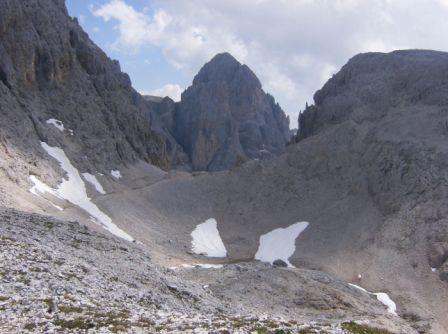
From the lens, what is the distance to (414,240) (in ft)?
255

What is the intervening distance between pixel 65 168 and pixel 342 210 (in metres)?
51.6

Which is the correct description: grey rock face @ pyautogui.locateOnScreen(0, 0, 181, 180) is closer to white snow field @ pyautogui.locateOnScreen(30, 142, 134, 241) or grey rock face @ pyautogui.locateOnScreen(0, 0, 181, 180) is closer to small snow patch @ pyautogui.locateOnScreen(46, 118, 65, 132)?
small snow patch @ pyautogui.locateOnScreen(46, 118, 65, 132)

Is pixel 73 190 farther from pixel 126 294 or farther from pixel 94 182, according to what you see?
pixel 126 294

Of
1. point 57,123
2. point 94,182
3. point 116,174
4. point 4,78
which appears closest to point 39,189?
point 94,182

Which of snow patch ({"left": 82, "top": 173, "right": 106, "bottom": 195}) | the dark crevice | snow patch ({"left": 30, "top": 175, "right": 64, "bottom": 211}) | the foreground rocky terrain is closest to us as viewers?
the foreground rocky terrain

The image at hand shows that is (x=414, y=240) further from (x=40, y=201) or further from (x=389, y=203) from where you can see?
(x=40, y=201)

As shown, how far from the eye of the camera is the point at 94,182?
10644 centimetres

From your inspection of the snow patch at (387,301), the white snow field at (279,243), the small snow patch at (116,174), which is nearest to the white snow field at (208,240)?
the white snow field at (279,243)

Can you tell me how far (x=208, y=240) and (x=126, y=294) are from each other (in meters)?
58.5

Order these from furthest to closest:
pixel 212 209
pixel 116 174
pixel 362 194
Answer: pixel 116 174, pixel 212 209, pixel 362 194

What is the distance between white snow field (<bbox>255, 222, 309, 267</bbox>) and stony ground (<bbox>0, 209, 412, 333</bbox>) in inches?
744

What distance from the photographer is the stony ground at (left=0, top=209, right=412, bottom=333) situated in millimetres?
23547

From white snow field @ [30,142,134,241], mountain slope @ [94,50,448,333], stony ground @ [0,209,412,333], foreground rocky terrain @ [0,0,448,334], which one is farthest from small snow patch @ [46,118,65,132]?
stony ground @ [0,209,412,333]

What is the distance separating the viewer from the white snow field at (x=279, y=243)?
84500mm
